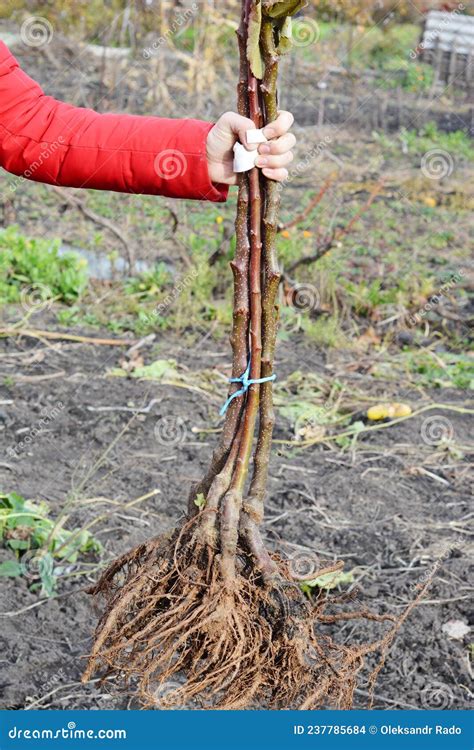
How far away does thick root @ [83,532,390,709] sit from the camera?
1854mm

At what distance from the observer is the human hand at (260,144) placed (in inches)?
68.3

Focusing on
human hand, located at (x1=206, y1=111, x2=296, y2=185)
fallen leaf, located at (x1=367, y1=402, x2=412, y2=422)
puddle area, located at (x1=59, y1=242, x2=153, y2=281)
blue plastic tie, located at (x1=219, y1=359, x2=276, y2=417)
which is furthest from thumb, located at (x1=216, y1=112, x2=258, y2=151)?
puddle area, located at (x1=59, y1=242, x2=153, y2=281)

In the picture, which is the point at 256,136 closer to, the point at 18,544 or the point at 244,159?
the point at 244,159

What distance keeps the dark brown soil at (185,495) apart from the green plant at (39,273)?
0.51m

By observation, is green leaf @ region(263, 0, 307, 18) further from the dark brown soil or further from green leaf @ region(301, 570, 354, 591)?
green leaf @ region(301, 570, 354, 591)

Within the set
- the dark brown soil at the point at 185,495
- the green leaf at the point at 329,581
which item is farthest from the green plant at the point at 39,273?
the green leaf at the point at 329,581

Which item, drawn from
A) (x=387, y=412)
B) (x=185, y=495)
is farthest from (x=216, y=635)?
(x=387, y=412)

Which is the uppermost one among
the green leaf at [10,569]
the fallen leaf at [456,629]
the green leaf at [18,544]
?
the green leaf at [18,544]

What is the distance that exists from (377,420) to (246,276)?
6.70 feet

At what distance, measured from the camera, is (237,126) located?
178 centimetres

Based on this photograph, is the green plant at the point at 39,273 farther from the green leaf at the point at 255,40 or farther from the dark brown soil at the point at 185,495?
the green leaf at the point at 255,40

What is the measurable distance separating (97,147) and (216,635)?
3.22ft

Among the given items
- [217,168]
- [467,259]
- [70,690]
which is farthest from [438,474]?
[467,259]

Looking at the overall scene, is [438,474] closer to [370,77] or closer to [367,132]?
[367,132]
